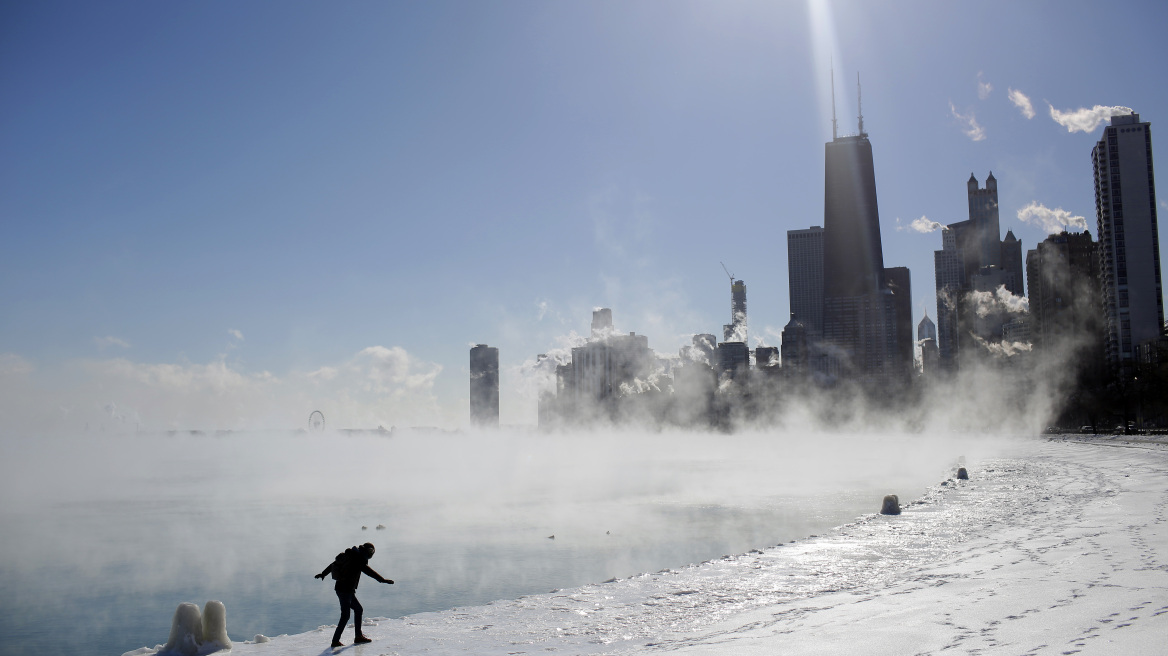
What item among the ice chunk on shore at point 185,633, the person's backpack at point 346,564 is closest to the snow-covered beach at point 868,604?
the ice chunk on shore at point 185,633

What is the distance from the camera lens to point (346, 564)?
51.1ft

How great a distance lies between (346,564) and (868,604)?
11.0 metres

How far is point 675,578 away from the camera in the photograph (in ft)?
71.7

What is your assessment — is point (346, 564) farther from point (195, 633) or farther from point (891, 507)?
point (891, 507)

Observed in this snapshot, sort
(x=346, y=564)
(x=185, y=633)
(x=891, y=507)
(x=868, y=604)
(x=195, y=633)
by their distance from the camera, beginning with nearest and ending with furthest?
(x=346, y=564), (x=185, y=633), (x=195, y=633), (x=868, y=604), (x=891, y=507)

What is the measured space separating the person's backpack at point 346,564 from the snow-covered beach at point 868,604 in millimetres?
1468

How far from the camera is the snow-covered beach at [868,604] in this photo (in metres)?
13.8

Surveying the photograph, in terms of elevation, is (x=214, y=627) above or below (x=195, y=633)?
above

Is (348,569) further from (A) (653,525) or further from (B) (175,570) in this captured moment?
(A) (653,525)

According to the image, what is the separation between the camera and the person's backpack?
1553 cm

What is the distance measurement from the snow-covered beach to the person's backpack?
57.8 inches

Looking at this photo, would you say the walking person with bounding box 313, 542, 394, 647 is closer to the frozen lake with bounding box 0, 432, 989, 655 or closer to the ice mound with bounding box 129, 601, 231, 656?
the ice mound with bounding box 129, 601, 231, 656

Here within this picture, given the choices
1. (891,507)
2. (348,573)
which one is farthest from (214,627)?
(891,507)

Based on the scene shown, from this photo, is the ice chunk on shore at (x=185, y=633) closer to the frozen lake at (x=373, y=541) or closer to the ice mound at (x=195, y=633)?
the ice mound at (x=195, y=633)
